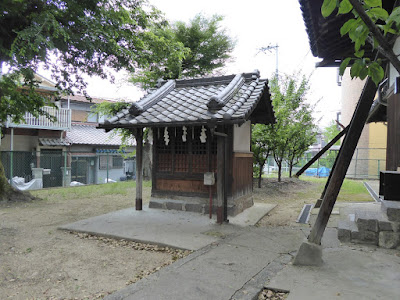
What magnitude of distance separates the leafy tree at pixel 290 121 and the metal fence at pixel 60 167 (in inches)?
373

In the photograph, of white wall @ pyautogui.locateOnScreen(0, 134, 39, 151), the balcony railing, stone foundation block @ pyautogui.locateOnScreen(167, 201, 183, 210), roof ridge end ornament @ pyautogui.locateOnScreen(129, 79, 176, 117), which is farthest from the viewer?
the balcony railing

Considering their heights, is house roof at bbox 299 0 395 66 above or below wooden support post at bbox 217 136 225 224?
above

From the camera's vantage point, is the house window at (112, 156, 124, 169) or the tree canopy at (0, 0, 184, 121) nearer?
the tree canopy at (0, 0, 184, 121)

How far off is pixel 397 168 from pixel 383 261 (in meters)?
2.62

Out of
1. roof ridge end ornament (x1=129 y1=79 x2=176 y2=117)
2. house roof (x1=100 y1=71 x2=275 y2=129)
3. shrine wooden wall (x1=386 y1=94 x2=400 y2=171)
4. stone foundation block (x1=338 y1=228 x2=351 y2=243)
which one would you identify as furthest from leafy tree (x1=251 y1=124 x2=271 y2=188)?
stone foundation block (x1=338 y1=228 x2=351 y2=243)

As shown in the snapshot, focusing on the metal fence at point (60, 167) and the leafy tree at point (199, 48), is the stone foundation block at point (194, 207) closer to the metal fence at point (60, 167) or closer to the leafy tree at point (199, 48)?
the leafy tree at point (199, 48)

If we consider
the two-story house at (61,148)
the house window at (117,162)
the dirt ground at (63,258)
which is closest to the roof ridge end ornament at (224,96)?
the dirt ground at (63,258)

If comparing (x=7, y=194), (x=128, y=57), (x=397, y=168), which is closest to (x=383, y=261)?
(x=397, y=168)

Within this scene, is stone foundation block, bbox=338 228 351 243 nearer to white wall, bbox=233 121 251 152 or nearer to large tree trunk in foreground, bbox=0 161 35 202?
white wall, bbox=233 121 251 152

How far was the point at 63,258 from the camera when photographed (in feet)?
16.6

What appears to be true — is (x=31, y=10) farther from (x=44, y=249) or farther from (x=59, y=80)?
(x=44, y=249)

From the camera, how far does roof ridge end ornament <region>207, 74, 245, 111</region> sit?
6730 mm

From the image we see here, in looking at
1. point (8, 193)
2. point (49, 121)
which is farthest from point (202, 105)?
point (49, 121)

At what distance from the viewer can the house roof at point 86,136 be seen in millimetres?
20891
